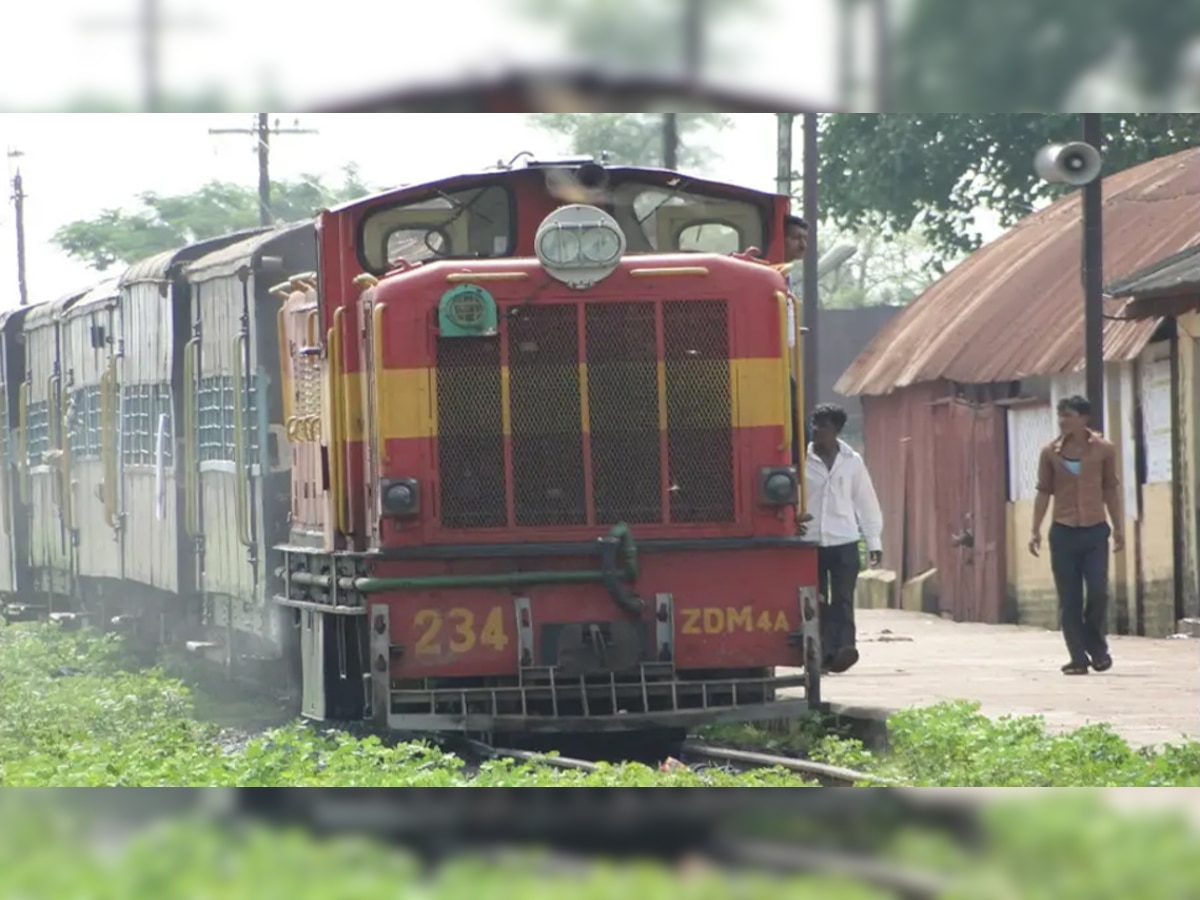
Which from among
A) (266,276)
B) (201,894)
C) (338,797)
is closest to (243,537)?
(266,276)

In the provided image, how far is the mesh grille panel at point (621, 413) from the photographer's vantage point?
30.8ft

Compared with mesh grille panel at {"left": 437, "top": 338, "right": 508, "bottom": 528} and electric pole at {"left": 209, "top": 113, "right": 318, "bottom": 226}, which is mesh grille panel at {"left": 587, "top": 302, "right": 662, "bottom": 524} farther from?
electric pole at {"left": 209, "top": 113, "right": 318, "bottom": 226}

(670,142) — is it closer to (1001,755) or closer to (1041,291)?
(1001,755)


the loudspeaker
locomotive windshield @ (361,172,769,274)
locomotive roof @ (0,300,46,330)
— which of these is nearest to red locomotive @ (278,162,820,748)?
locomotive windshield @ (361,172,769,274)

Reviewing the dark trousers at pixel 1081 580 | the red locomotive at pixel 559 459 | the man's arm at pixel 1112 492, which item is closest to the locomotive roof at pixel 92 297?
the red locomotive at pixel 559 459

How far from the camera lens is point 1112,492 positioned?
30.6 feet

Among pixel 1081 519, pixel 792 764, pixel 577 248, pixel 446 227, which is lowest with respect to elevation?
pixel 792 764

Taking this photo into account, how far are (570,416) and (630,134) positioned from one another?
5.96ft

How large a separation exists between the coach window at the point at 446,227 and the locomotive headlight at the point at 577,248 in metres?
0.56

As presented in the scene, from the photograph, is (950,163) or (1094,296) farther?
(1094,296)

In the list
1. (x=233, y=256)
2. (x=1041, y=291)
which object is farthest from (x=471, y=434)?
(x=1041, y=291)

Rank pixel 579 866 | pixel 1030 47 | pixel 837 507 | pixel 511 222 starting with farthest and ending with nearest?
pixel 837 507, pixel 511 222, pixel 1030 47, pixel 579 866

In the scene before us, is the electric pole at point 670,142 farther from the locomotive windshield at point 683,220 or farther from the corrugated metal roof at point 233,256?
the corrugated metal roof at point 233,256

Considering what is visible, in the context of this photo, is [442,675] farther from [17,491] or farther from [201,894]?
[17,491]
